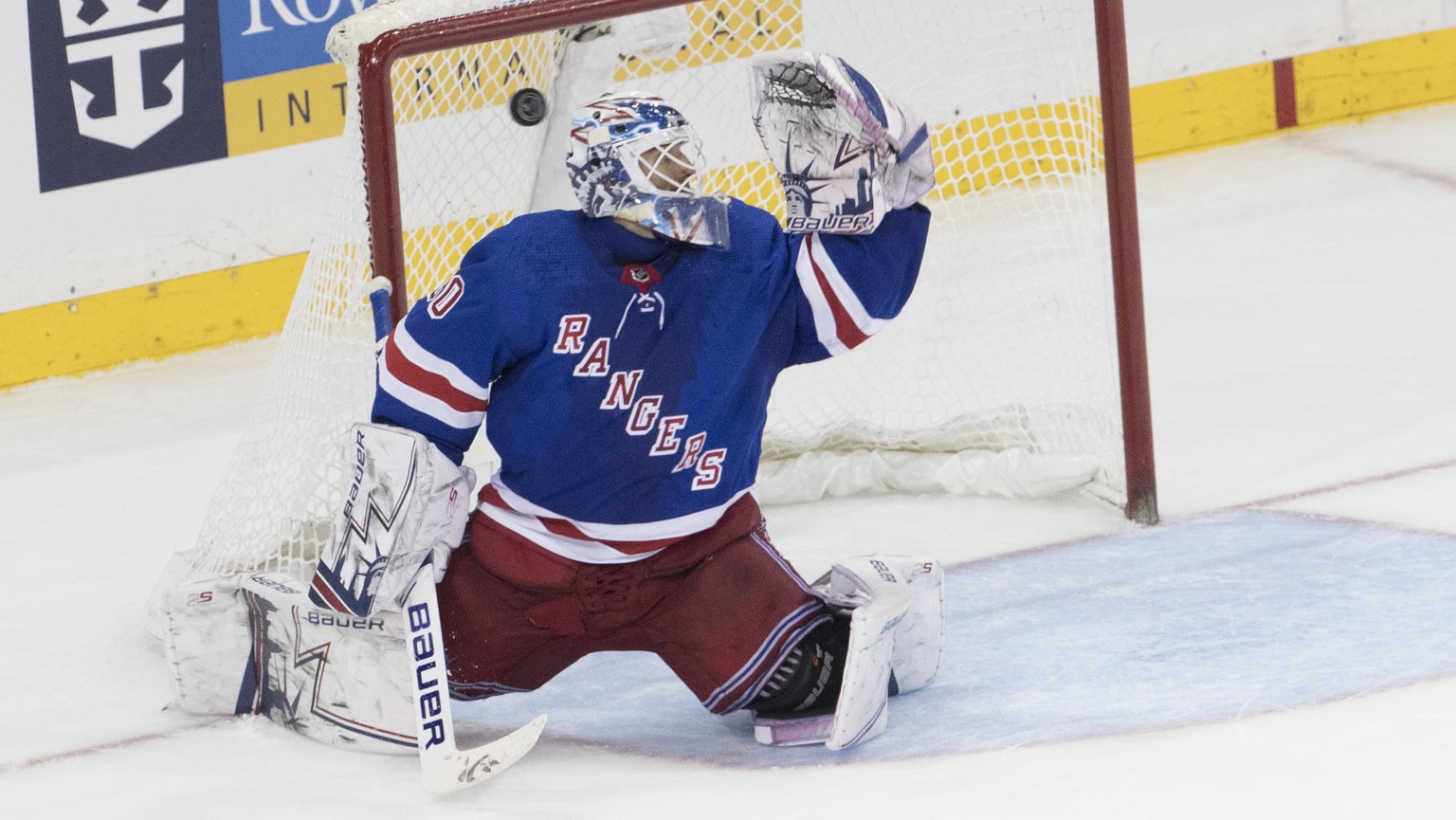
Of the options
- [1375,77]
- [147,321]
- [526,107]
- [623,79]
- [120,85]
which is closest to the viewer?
[526,107]

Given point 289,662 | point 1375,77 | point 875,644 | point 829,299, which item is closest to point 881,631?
point 875,644

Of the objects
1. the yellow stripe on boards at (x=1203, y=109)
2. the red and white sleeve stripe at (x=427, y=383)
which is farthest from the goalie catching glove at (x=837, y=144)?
the yellow stripe on boards at (x=1203, y=109)

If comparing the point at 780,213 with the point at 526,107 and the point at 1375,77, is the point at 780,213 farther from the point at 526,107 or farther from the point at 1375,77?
the point at 1375,77

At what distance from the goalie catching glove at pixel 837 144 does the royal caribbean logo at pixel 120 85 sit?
9.61ft

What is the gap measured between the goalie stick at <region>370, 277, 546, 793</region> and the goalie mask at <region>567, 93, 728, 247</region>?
544 mm

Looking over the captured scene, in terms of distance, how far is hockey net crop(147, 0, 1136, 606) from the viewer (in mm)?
3516

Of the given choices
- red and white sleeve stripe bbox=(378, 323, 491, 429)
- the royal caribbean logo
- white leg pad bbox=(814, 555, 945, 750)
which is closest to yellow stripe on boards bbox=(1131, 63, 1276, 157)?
the royal caribbean logo

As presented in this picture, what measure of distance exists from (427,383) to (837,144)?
608mm

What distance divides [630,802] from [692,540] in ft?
1.28

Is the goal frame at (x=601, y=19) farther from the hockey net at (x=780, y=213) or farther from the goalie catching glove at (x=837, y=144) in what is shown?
the goalie catching glove at (x=837, y=144)

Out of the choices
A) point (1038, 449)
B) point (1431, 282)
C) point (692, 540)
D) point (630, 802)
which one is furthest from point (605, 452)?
point (1431, 282)

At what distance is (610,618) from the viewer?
2.99 m

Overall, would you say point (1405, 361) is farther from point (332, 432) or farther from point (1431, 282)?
point (332, 432)

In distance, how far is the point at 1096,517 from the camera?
13.0ft
